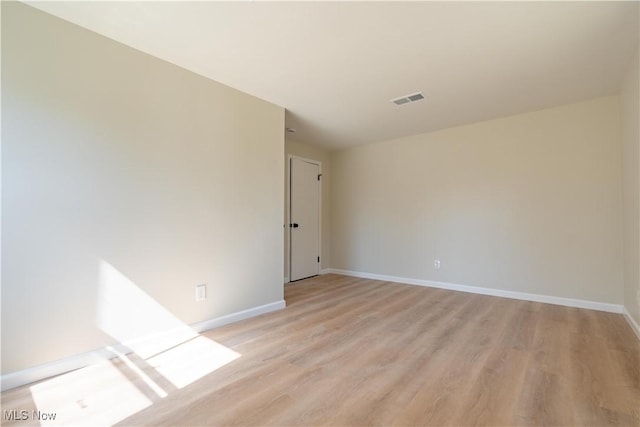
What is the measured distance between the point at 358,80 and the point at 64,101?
2.36 m

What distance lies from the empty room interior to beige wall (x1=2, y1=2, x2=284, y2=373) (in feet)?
0.05

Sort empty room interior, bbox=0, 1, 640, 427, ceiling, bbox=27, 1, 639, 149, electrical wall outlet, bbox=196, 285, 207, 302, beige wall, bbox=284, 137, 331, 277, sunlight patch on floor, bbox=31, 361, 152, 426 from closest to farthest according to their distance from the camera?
sunlight patch on floor, bbox=31, 361, 152, 426 → empty room interior, bbox=0, 1, 640, 427 → ceiling, bbox=27, 1, 639, 149 → electrical wall outlet, bbox=196, 285, 207, 302 → beige wall, bbox=284, 137, 331, 277

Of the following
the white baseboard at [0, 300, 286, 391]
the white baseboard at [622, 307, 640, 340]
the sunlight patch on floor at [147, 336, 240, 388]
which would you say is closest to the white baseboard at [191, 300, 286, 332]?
the white baseboard at [0, 300, 286, 391]

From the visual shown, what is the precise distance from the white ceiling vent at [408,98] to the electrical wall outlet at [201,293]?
2848mm

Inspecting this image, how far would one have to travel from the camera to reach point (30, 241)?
1.81 metres

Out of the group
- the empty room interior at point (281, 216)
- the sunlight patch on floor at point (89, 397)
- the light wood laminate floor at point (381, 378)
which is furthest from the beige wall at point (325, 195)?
the sunlight patch on floor at point (89, 397)

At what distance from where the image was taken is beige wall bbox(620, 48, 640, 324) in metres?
2.46

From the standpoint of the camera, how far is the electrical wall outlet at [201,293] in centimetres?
264

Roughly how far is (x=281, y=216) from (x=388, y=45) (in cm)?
207

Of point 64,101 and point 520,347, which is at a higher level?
point 64,101

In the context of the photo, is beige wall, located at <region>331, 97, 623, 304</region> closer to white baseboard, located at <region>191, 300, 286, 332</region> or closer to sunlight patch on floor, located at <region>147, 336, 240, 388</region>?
white baseboard, located at <region>191, 300, 286, 332</region>

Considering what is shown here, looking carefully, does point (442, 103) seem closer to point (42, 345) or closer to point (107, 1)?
point (107, 1)

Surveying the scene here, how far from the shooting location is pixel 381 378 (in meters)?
1.85

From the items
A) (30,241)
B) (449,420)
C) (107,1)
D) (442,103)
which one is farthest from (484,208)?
(30,241)
